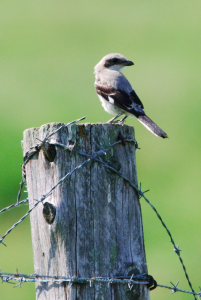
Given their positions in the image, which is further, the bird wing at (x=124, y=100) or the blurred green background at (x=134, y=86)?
the blurred green background at (x=134, y=86)

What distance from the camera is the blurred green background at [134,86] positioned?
1158 centimetres

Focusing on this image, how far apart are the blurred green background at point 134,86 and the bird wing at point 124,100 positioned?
13.7 ft

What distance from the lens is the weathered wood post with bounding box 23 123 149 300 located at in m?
3.39

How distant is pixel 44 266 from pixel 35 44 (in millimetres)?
22192

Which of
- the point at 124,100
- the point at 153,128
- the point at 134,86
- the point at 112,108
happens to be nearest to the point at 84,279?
the point at 153,128

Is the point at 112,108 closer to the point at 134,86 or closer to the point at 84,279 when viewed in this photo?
the point at 84,279

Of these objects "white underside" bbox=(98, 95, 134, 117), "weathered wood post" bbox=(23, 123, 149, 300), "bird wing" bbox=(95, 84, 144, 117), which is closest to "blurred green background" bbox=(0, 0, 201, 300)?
"white underside" bbox=(98, 95, 134, 117)

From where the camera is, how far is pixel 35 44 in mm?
24672

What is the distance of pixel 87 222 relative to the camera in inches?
134

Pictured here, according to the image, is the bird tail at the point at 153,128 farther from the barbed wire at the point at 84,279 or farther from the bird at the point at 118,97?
the barbed wire at the point at 84,279

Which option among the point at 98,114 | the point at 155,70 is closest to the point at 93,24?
the point at 155,70

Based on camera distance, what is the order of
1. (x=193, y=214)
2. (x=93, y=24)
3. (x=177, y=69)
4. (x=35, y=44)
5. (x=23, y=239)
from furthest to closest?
1. (x=93, y=24)
2. (x=35, y=44)
3. (x=177, y=69)
4. (x=193, y=214)
5. (x=23, y=239)

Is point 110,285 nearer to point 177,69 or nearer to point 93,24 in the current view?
point 177,69

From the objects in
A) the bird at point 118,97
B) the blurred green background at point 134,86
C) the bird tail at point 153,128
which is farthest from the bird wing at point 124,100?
the blurred green background at point 134,86
